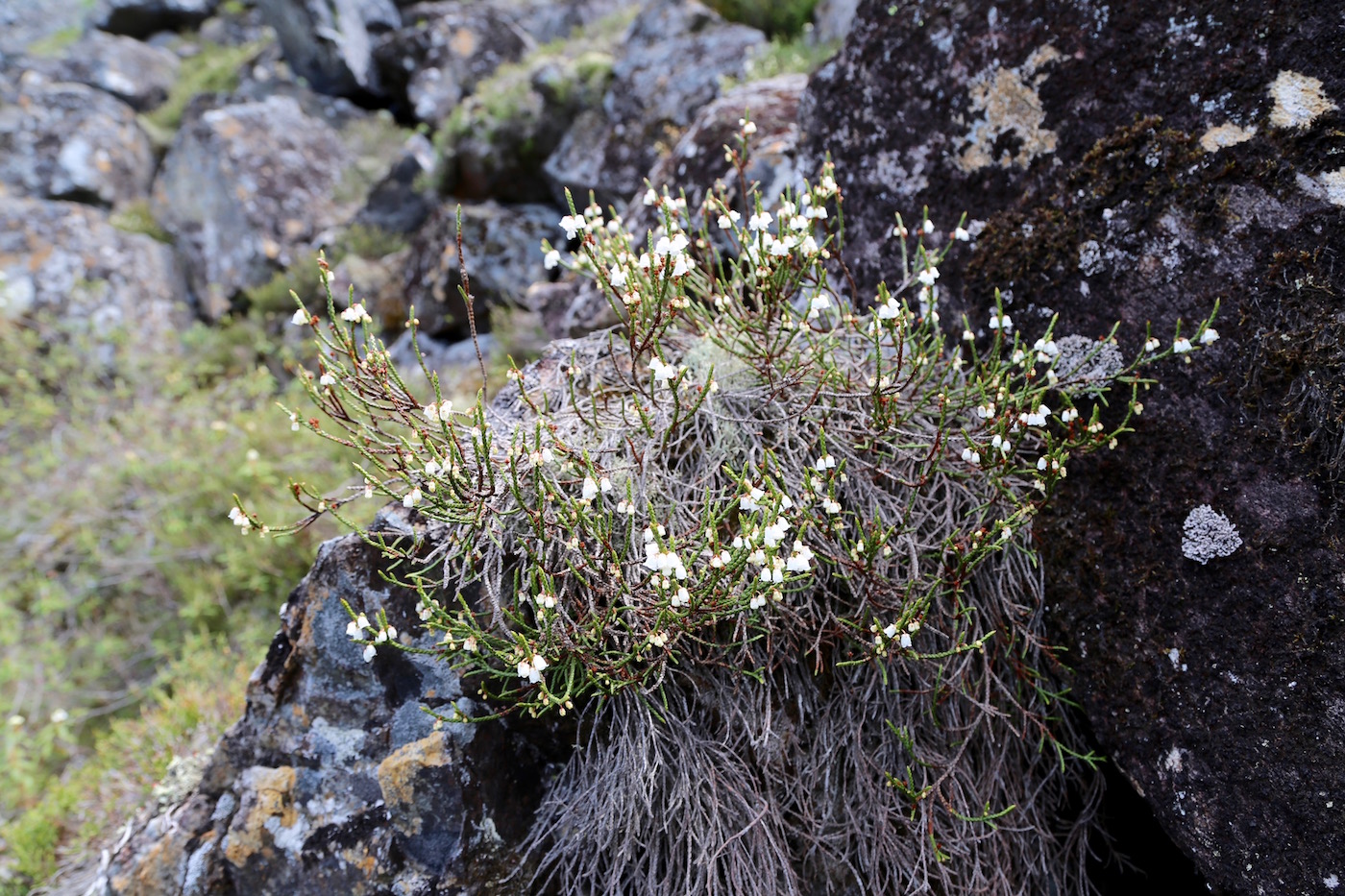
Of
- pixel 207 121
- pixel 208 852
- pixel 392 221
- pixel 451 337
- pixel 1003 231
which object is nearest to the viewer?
pixel 208 852

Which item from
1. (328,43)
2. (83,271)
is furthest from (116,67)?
(83,271)

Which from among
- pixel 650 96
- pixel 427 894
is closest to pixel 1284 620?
pixel 427 894

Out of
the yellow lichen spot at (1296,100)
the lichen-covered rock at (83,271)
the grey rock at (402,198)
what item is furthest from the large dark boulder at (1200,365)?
the lichen-covered rock at (83,271)

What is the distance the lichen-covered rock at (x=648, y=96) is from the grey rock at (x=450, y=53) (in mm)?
2841

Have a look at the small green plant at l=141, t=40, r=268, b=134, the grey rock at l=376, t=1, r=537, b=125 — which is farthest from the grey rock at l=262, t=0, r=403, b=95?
the small green plant at l=141, t=40, r=268, b=134

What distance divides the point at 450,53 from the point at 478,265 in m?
4.68

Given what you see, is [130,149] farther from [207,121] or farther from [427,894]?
[427,894]

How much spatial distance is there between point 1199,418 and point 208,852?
316 cm

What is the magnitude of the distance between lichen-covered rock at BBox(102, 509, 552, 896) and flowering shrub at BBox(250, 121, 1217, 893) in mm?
120

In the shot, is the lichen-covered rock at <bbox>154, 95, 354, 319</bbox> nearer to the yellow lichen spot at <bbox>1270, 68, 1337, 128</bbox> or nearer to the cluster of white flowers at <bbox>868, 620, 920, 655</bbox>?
the cluster of white flowers at <bbox>868, 620, 920, 655</bbox>

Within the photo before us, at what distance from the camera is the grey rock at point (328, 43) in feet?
30.9

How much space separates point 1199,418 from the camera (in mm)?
2090

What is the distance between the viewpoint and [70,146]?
29.5 feet

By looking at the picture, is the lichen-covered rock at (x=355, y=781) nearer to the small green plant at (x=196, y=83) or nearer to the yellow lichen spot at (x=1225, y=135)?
the yellow lichen spot at (x=1225, y=135)
